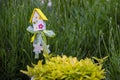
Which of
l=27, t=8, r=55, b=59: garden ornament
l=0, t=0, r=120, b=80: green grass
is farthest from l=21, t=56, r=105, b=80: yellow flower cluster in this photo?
l=0, t=0, r=120, b=80: green grass

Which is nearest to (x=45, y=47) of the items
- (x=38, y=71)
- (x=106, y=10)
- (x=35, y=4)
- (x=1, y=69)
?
(x=38, y=71)

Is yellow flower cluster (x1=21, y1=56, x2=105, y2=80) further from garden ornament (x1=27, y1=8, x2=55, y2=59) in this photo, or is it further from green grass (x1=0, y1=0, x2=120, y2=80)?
green grass (x1=0, y1=0, x2=120, y2=80)

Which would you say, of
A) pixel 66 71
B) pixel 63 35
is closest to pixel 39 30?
pixel 66 71

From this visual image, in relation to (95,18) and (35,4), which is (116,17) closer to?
(95,18)

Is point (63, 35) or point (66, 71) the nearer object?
point (66, 71)

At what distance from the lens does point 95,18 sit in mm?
3855

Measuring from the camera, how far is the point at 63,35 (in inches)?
134

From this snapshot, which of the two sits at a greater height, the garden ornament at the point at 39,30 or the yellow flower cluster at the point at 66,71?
the garden ornament at the point at 39,30

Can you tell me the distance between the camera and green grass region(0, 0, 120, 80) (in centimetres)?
322

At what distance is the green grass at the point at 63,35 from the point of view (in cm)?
322

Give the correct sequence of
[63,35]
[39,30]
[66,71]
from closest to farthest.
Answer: [66,71], [39,30], [63,35]

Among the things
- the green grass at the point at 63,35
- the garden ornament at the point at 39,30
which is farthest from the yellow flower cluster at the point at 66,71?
the green grass at the point at 63,35

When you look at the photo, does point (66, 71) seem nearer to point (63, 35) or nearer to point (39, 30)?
point (39, 30)

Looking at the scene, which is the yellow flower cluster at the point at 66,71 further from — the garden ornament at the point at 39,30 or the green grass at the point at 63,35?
the green grass at the point at 63,35
